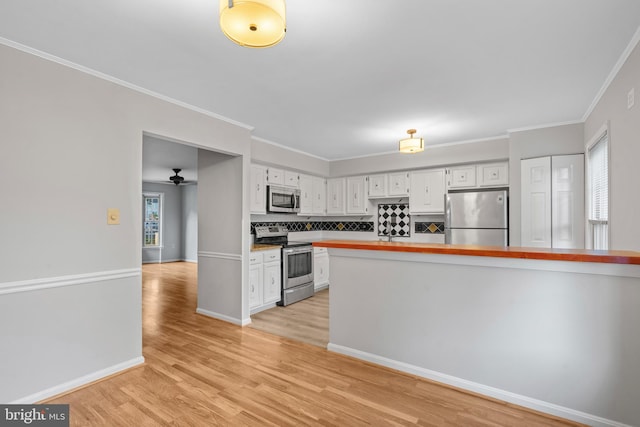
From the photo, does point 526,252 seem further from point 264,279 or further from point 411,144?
point 264,279

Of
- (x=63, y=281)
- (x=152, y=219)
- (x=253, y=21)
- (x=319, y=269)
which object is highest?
(x=253, y=21)

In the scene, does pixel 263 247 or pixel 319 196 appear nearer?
pixel 263 247

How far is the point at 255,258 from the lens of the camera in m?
4.25

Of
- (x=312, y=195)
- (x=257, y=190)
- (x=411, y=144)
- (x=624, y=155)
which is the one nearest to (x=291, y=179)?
(x=312, y=195)

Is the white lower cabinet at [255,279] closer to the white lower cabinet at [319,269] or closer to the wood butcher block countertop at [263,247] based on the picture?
the wood butcher block countertop at [263,247]

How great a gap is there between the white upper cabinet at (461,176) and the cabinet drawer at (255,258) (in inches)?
126

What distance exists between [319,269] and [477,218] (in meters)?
2.81

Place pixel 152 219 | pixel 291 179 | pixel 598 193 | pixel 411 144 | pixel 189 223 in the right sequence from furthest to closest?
1. pixel 189 223
2. pixel 152 219
3. pixel 291 179
4. pixel 411 144
5. pixel 598 193

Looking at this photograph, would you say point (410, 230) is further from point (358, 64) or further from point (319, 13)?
point (319, 13)

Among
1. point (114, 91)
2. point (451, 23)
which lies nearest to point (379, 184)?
point (451, 23)

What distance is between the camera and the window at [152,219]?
9102 millimetres

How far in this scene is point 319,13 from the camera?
5.76 feet

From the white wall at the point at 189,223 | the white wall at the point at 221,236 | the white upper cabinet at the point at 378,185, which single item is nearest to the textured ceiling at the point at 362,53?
the white wall at the point at 221,236

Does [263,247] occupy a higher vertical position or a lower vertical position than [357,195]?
lower
